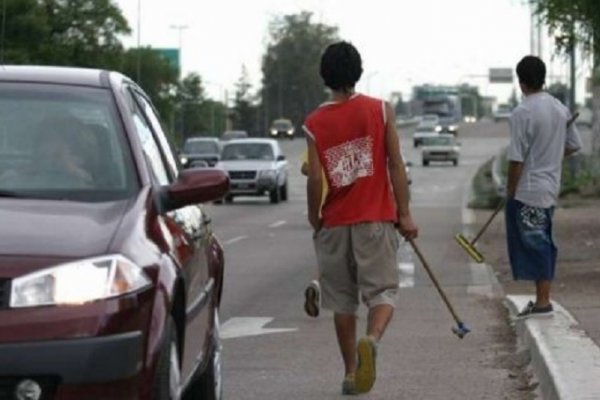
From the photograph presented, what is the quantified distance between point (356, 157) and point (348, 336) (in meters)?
1.01

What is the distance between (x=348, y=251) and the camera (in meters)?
9.98

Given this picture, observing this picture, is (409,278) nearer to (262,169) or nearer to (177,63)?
(262,169)

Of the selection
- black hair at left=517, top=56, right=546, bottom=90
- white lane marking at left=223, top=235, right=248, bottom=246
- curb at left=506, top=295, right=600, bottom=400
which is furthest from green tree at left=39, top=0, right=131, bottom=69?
curb at left=506, top=295, right=600, bottom=400

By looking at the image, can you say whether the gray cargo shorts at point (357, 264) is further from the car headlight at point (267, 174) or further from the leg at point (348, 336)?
the car headlight at point (267, 174)

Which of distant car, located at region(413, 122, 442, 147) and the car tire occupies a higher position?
distant car, located at region(413, 122, 442, 147)

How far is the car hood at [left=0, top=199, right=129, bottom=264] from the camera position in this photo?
6527mm

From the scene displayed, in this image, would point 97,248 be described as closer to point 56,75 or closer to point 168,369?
point 168,369

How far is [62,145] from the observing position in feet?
25.0

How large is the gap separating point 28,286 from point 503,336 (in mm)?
7435

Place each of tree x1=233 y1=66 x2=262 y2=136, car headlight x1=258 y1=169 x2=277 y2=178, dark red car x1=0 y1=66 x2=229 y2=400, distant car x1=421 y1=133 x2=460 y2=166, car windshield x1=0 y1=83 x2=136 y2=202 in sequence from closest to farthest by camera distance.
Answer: dark red car x1=0 y1=66 x2=229 y2=400 → car windshield x1=0 y1=83 x2=136 y2=202 → car headlight x1=258 y1=169 x2=277 y2=178 → distant car x1=421 y1=133 x2=460 y2=166 → tree x1=233 y1=66 x2=262 y2=136

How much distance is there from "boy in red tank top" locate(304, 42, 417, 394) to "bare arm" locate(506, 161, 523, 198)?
3.05 metres

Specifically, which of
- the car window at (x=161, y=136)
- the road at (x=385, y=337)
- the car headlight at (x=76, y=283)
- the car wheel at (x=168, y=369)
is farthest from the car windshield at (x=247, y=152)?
the car headlight at (x=76, y=283)

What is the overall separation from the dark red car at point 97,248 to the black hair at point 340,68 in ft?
4.42

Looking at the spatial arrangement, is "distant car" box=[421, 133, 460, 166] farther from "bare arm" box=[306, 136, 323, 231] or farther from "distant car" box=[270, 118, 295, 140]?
"bare arm" box=[306, 136, 323, 231]
